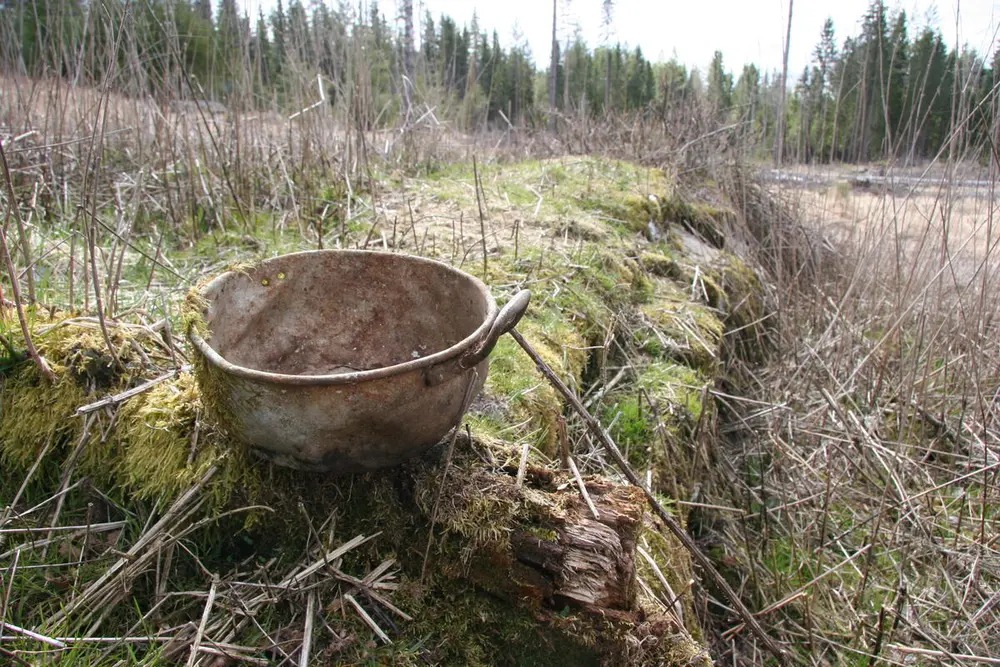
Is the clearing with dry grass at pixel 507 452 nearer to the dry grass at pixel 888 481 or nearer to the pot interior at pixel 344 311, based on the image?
the dry grass at pixel 888 481

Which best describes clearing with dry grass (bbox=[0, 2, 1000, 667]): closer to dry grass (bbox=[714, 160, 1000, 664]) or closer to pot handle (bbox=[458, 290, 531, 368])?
dry grass (bbox=[714, 160, 1000, 664])

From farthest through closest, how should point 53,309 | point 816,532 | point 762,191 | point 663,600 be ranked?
1. point 762,191
2. point 816,532
3. point 53,309
4. point 663,600

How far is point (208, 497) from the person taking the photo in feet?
4.86

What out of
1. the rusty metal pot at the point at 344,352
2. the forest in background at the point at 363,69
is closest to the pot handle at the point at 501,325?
the rusty metal pot at the point at 344,352

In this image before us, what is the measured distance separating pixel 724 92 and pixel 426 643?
7.27 metres

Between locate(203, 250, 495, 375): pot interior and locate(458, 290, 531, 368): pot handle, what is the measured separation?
0.36 meters

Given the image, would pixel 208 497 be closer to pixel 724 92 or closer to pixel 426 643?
pixel 426 643

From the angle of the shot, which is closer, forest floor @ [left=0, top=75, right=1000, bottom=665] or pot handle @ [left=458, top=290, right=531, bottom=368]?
pot handle @ [left=458, top=290, right=531, bottom=368]

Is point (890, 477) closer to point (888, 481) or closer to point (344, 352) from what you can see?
point (888, 481)

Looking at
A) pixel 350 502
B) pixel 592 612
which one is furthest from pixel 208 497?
pixel 592 612

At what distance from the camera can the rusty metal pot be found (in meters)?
1.20

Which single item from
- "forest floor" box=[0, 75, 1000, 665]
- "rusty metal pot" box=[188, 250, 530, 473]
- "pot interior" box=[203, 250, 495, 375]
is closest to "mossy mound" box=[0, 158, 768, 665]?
"forest floor" box=[0, 75, 1000, 665]

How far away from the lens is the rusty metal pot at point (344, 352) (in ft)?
3.92

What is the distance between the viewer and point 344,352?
1.89m
